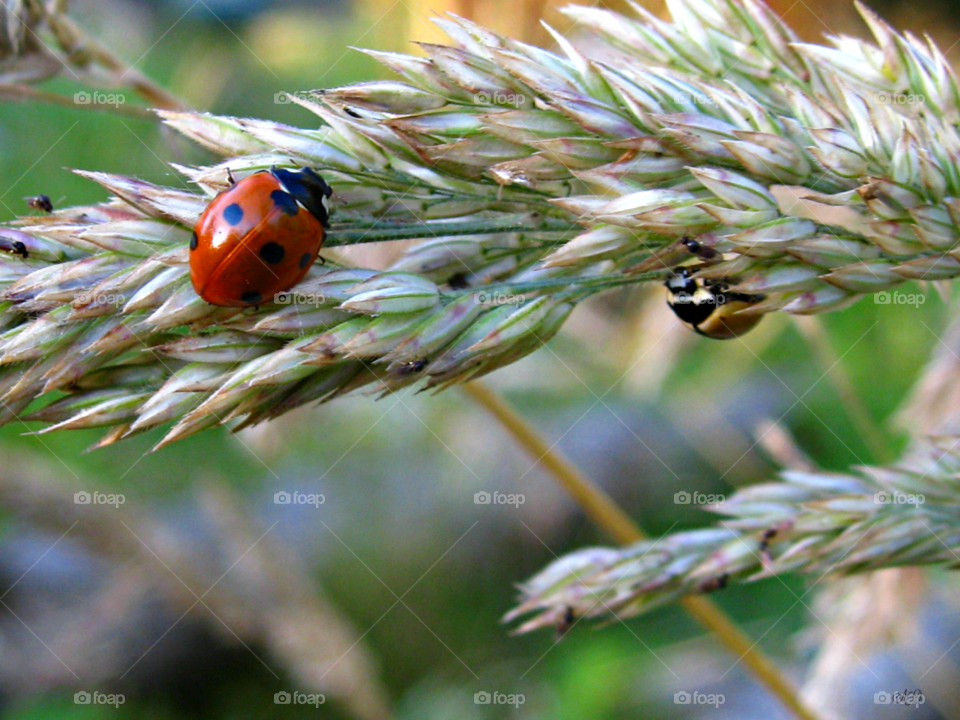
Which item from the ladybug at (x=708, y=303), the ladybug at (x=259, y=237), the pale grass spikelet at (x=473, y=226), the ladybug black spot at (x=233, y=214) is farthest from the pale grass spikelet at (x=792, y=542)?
the ladybug black spot at (x=233, y=214)

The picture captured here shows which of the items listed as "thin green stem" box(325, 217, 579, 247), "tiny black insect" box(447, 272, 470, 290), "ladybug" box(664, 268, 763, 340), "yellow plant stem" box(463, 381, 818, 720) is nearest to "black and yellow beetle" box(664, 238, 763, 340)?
"ladybug" box(664, 268, 763, 340)

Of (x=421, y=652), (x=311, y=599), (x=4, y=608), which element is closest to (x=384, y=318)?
(x=311, y=599)

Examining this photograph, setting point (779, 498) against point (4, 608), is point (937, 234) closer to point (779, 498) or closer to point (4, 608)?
point (779, 498)

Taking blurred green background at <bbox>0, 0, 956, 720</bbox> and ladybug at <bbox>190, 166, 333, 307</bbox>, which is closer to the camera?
ladybug at <bbox>190, 166, 333, 307</bbox>

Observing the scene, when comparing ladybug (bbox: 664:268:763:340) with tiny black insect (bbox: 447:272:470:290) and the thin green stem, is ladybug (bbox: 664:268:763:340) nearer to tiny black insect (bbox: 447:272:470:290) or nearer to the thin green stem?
the thin green stem

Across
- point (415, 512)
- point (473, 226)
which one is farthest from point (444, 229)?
point (415, 512)

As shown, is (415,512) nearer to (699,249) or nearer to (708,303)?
(708,303)

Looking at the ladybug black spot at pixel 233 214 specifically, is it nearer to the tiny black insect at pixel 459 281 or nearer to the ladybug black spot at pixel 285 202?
the ladybug black spot at pixel 285 202
